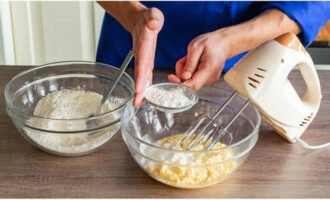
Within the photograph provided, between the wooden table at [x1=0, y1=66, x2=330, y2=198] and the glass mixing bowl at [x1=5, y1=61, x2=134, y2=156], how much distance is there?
0.08 feet

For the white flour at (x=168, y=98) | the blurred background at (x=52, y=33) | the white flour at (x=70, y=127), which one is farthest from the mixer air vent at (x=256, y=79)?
the blurred background at (x=52, y=33)

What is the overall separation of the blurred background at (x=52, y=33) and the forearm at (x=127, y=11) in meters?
0.77

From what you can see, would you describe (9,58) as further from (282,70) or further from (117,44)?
(282,70)

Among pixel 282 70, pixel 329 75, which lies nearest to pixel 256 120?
pixel 282 70

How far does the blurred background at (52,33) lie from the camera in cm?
170

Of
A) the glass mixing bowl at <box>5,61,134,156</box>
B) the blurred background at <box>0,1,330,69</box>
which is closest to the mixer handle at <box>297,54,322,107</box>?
the glass mixing bowl at <box>5,61,134,156</box>

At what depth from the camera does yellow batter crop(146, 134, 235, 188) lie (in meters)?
0.64

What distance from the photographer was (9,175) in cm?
67

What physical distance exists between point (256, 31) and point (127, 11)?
0.82 feet

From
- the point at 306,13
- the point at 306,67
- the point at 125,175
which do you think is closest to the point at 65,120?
the point at 125,175

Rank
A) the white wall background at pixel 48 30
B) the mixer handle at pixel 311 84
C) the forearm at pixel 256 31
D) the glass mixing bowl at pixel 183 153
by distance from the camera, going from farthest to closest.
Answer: the white wall background at pixel 48 30
the forearm at pixel 256 31
the mixer handle at pixel 311 84
the glass mixing bowl at pixel 183 153

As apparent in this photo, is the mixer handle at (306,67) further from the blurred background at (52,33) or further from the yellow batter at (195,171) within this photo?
the blurred background at (52,33)

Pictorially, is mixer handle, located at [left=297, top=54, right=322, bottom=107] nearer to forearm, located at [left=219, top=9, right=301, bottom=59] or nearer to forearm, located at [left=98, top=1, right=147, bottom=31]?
forearm, located at [left=219, top=9, right=301, bottom=59]

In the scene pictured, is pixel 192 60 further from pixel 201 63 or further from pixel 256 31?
pixel 256 31
